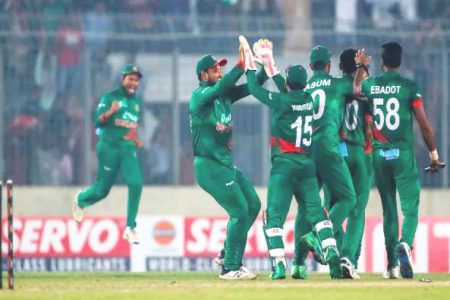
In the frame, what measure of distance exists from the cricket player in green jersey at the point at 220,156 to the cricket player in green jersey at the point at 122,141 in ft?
13.3

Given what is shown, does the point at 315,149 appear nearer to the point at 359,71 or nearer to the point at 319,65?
the point at 319,65

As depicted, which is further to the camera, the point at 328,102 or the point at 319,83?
the point at 319,83

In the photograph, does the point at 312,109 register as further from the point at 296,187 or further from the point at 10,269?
the point at 10,269

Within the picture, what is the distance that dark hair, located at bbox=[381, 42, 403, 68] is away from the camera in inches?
710

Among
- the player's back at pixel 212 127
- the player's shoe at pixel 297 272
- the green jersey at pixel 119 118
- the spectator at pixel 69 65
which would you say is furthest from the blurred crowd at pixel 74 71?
the player's back at pixel 212 127

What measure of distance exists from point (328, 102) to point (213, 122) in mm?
1274

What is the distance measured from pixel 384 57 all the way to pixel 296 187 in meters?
1.78

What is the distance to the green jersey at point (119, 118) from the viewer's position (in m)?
22.2

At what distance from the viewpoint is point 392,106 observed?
18.1 metres

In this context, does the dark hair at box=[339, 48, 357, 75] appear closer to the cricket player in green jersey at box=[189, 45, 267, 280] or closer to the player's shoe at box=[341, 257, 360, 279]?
the cricket player in green jersey at box=[189, 45, 267, 280]

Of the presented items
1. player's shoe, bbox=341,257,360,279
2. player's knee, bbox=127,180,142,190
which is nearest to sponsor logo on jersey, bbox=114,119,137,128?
player's knee, bbox=127,180,142,190

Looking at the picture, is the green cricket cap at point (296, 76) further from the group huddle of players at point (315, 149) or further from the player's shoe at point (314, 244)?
the player's shoe at point (314, 244)

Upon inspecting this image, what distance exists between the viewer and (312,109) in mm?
17641

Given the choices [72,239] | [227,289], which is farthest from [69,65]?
[227,289]
